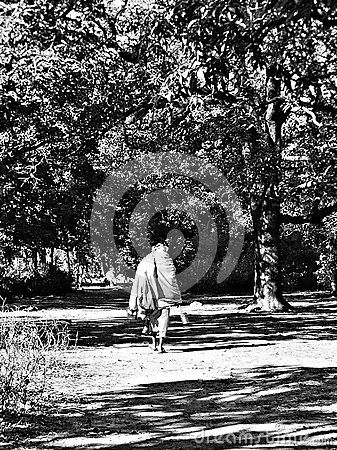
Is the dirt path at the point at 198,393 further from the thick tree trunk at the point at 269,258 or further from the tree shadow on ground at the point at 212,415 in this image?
the thick tree trunk at the point at 269,258

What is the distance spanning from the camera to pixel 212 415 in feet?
26.6

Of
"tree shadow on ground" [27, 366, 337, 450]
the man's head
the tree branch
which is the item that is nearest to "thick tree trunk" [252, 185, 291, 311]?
the tree branch

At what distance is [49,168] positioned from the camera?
2102 cm

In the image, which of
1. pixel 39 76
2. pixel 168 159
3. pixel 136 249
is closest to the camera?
pixel 39 76

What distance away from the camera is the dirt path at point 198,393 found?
7.01 m

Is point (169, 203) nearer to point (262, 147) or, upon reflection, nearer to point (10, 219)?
point (262, 147)

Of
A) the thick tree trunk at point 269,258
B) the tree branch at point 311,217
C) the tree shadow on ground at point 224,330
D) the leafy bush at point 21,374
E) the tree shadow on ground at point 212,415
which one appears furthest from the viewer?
the tree branch at point 311,217

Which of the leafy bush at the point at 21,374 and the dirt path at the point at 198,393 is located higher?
the leafy bush at the point at 21,374

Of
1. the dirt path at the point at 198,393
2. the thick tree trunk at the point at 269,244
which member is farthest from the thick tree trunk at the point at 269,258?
the dirt path at the point at 198,393

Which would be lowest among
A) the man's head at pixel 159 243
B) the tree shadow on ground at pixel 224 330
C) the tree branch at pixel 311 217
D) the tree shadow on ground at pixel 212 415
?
the tree shadow on ground at pixel 212 415

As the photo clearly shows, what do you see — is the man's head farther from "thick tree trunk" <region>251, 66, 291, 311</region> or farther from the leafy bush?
"thick tree trunk" <region>251, 66, 291, 311</region>

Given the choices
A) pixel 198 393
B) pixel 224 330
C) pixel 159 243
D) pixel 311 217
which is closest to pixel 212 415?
pixel 198 393

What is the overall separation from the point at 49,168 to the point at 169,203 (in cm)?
1239

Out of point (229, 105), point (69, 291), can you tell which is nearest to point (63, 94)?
point (229, 105)
